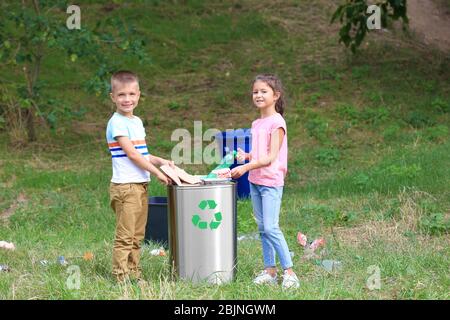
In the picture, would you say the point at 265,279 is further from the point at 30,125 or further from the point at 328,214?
the point at 30,125

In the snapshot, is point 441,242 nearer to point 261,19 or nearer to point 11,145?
point 11,145

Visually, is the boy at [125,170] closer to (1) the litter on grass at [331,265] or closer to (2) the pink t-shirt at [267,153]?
(2) the pink t-shirt at [267,153]

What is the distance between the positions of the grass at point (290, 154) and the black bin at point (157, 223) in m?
0.39

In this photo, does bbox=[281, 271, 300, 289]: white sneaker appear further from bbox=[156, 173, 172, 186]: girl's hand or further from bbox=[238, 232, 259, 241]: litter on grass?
bbox=[238, 232, 259, 241]: litter on grass

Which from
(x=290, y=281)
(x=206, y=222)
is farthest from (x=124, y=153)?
(x=290, y=281)

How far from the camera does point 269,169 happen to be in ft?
17.6

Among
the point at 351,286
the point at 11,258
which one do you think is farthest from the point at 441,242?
the point at 11,258

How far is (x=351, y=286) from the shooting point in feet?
16.9

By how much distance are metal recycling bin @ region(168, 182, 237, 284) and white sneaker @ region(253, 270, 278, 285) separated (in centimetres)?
21

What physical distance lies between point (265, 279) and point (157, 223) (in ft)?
6.27

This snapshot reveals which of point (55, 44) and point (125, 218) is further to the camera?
point (55, 44)

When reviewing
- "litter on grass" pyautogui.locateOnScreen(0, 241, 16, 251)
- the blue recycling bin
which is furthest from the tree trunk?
"litter on grass" pyautogui.locateOnScreen(0, 241, 16, 251)

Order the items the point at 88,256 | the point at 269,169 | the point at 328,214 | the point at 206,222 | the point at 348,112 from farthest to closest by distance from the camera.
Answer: the point at 348,112, the point at 328,214, the point at 88,256, the point at 269,169, the point at 206,222
